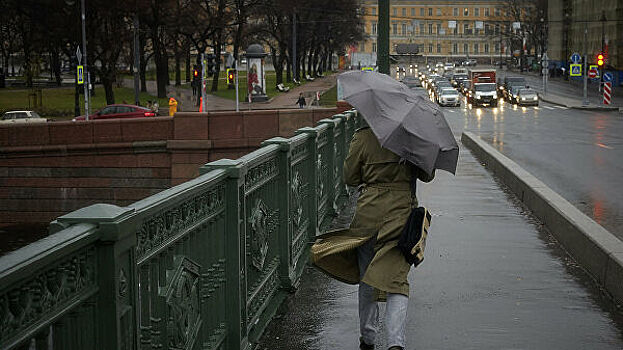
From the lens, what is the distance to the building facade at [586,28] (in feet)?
284

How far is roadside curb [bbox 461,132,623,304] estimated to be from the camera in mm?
7855

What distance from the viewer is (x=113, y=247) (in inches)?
124

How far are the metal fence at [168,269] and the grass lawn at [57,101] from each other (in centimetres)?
4673

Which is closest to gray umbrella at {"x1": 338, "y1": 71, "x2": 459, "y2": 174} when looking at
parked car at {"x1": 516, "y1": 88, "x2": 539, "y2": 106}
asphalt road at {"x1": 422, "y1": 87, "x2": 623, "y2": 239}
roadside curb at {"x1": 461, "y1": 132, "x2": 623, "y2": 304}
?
roadside curb at {"x1": 461, "y1": 132, "x2": 623, "y2": 304}

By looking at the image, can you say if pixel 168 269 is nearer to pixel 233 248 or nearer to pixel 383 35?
pixel 233 248

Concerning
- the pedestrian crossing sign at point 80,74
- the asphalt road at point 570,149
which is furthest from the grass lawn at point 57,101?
the asphalt road at point 570,149

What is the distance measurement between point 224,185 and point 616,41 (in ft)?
285

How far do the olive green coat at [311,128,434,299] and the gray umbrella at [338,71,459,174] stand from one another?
149mm

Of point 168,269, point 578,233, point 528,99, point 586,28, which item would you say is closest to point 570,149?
point 578,233

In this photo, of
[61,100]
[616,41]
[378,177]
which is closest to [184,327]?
[378,177]

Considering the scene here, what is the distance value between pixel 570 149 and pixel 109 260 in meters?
27.8

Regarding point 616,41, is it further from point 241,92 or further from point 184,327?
point 184,327

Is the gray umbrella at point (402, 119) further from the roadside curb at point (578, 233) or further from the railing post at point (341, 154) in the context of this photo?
the railing post at point (341, 154)

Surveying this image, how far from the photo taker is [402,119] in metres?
5.66
